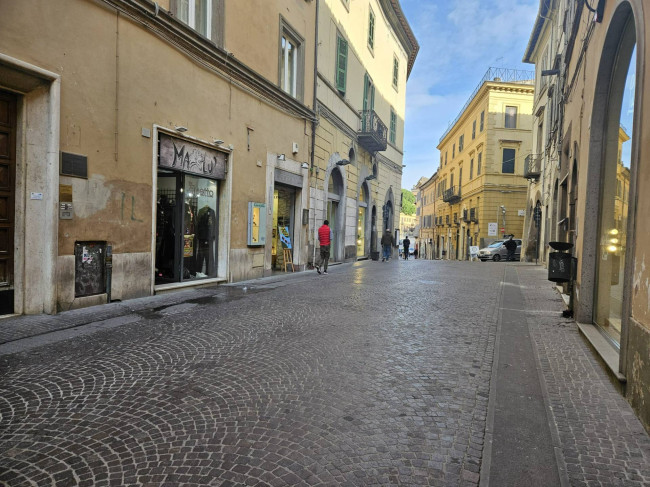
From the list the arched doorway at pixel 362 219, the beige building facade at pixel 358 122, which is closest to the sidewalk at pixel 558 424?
the beige building facade at pixel 358 122

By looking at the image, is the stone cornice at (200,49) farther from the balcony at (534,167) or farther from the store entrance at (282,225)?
the balcony at (534,167)

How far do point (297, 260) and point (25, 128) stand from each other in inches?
344

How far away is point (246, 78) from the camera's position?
33.3 feet

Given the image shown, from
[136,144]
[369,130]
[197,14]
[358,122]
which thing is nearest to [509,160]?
[369,130]

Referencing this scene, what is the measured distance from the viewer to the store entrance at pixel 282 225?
43.2ft

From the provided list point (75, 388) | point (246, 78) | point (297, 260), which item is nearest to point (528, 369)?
point (75, 388)

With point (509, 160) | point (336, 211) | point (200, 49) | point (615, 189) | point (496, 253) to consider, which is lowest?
point (496, 253)

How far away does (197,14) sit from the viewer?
29.2 ft

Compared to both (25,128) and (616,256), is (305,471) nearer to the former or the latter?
(616,256)

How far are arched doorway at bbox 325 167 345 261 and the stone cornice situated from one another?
16.5ft

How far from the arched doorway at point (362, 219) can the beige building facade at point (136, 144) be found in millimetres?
8940

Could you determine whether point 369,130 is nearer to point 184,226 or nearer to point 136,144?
point 184,226

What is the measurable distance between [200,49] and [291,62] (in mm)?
4879

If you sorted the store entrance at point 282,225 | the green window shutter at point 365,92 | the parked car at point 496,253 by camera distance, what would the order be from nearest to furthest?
the store entrance at point 282,225 → the green window shutter at point 365,92 → the parked car at point 496,253
